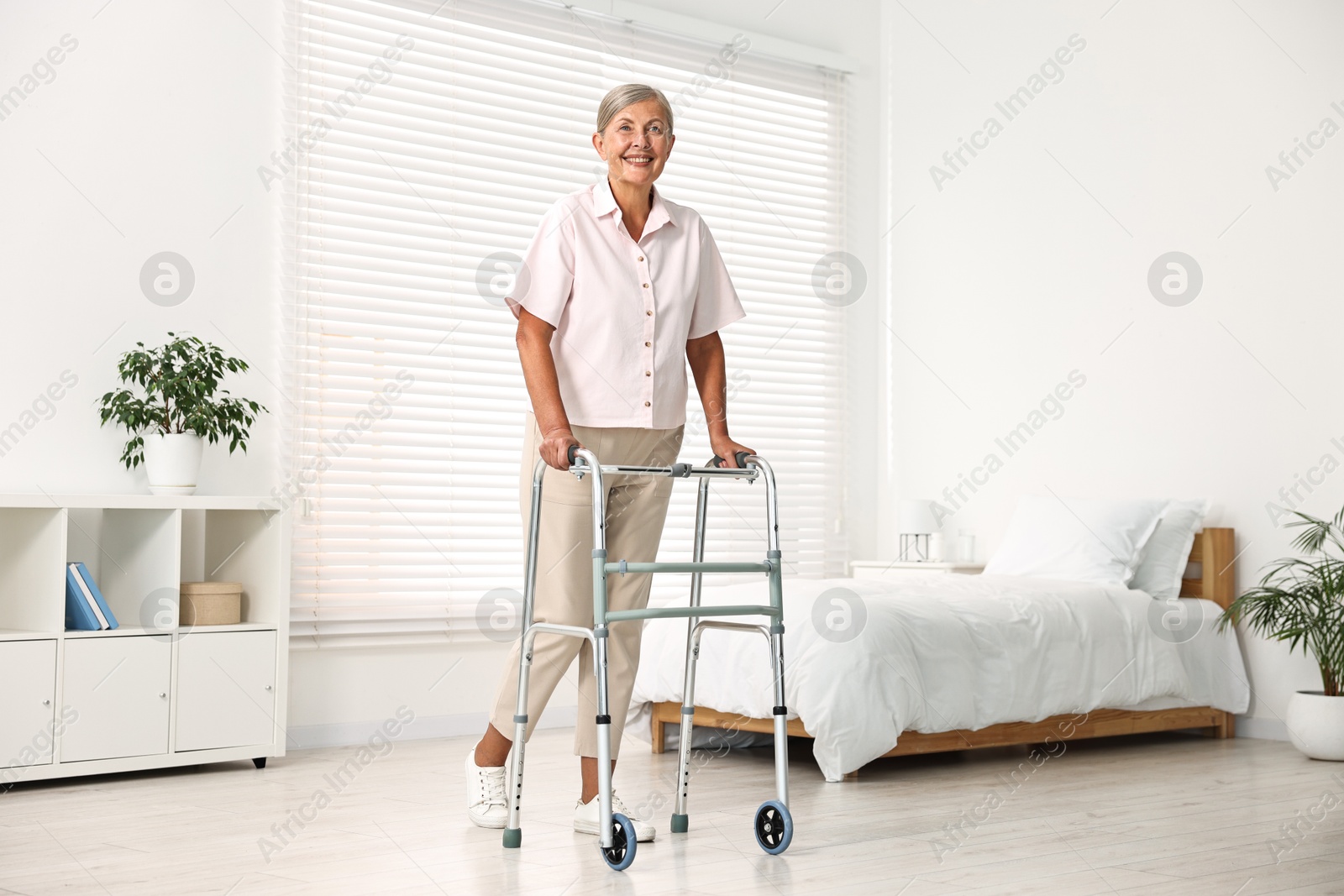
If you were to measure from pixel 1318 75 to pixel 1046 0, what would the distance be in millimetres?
1363

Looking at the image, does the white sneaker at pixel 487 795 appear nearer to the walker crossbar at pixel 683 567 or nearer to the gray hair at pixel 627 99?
the walker crossbar at pixel 683 567

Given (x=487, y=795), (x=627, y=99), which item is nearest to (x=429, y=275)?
(x=627, y=99)

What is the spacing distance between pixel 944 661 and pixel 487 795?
1551mm

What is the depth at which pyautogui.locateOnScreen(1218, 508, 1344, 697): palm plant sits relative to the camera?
4105 millimetres

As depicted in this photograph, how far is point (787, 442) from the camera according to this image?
19.3 feet

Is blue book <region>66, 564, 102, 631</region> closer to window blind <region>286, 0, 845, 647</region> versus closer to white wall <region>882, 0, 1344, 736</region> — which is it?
window blind <region>286, 0, 845, 647</region>

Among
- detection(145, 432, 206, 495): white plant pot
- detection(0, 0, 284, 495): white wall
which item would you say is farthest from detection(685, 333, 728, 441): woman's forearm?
detection(0, 0, 284, 495): white wall

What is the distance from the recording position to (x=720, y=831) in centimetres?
285

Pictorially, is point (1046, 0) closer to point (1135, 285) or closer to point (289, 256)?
point (1135, 285)

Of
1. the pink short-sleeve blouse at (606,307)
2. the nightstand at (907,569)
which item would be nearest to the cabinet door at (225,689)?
the pink short-sleeve blouse at (606,307)

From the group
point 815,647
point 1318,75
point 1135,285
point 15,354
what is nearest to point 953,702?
point 815,647

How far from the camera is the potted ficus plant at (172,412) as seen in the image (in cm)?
391

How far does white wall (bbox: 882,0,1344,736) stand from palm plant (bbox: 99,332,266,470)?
3196 millimetres

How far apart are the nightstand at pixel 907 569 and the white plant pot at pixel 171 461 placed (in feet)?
8.73
